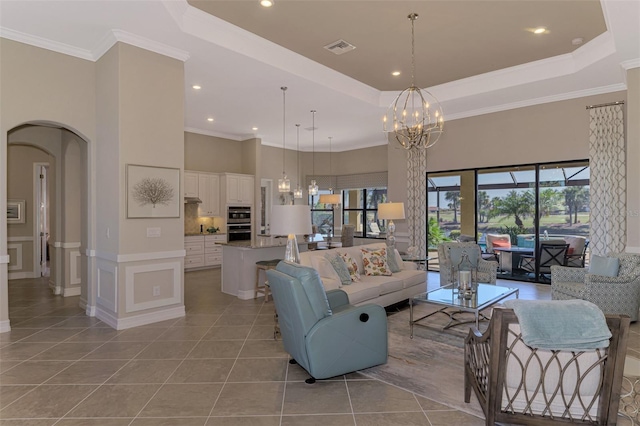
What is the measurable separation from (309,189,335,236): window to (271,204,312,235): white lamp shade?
26.4 feet

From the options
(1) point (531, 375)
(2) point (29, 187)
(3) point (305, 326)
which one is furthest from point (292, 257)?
(2) point (29, 187)

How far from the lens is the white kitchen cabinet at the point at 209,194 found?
8.77 metres

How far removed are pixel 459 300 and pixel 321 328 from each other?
74.5 inches

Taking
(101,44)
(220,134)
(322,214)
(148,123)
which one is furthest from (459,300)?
(322,214)

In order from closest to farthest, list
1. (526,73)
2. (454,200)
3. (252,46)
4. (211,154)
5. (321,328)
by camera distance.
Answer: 1. (321,328)
2. (252,46)
3. (526,73)
4. (454,200)
5. (211,154)

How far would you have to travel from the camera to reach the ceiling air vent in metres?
4.96

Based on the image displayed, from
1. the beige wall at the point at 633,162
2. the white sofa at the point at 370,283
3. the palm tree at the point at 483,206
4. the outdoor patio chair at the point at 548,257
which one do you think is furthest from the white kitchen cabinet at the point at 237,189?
the beige wall at the point at 633,162

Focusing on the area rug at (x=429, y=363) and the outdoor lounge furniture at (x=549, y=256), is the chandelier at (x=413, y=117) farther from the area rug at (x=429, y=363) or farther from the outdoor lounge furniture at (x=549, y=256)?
the outdoor lounge furniture at (x=549, y=256)

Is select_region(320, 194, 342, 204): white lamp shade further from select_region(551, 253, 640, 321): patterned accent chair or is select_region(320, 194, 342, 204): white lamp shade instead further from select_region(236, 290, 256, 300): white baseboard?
select_region(551, 253, 640, 321): patterned accent chair

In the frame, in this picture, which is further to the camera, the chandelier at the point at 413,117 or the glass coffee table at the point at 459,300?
the chandelier at the point at 413,117

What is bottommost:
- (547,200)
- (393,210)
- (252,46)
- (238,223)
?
(238,223)

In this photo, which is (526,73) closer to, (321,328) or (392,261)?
(392,261)

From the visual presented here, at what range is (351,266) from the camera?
4.86 m

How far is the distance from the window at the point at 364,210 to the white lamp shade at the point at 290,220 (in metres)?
7.26
